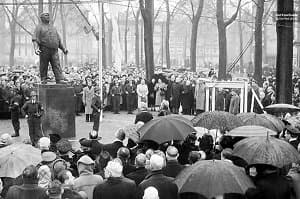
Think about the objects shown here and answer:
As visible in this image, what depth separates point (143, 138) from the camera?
1036 cm

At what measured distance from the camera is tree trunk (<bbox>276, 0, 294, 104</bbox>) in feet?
43.1

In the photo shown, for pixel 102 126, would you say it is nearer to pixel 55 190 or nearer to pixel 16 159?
pixel 16 159

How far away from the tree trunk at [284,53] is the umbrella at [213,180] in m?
6.58

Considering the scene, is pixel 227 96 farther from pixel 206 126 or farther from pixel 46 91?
pixel 206 126

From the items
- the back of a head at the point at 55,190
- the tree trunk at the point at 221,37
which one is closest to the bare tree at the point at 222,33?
the tree trunk at the point at 221,37

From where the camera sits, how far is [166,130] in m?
10.4

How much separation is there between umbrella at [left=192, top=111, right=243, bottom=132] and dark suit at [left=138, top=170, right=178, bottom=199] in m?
3.33

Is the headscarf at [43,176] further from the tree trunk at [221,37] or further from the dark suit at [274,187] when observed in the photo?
the tree trunk at [221,37]

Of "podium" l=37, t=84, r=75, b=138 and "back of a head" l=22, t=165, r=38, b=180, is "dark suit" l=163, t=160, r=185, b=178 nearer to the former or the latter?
"back of a head" l=22, t=165, r=38, b=180

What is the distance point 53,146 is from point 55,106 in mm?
5722

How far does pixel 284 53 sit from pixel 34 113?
716 cm

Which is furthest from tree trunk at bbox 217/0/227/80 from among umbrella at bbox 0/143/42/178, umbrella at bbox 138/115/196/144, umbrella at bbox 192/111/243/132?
umbrella at bbox 0/143/42/178

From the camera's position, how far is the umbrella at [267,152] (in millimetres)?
7671

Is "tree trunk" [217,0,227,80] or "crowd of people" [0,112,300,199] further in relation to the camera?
"tree trunk" [217,0,227,80]
